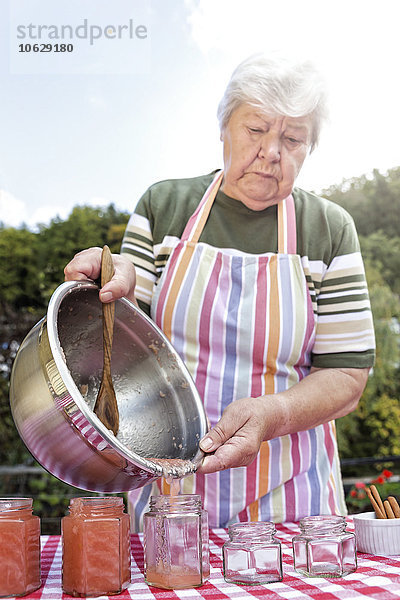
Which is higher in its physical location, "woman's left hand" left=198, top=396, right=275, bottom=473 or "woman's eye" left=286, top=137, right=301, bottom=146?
"woman's eye" left=286, top=137, right=301, bottom=146

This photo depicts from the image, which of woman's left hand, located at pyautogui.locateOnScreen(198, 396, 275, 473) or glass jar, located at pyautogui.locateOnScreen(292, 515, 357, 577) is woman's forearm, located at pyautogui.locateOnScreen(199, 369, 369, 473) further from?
glass jar, located at pyautogui.locateOnScreen(292, 515, 357, 577)

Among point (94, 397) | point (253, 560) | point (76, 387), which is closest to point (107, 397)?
point (94, 397)

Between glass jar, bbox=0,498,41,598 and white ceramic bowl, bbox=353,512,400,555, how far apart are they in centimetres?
54

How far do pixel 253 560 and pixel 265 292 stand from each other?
74 centimetres

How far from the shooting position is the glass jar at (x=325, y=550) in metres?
0.95

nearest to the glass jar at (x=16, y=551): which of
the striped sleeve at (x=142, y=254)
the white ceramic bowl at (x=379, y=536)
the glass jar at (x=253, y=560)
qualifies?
the glass jar at (x=253, y=560)

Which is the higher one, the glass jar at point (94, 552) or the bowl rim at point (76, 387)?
the bowl rim at point (76, 387)

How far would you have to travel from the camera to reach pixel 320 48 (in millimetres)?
3053

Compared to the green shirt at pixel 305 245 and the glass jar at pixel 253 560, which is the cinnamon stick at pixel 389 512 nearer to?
the glass jar at pixel 253 560

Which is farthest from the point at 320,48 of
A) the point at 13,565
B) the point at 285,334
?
the point at 13,565

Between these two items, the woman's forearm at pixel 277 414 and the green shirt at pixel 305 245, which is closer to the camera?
the woman's forearm at pixel 277 414

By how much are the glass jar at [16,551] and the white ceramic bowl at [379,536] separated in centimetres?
54

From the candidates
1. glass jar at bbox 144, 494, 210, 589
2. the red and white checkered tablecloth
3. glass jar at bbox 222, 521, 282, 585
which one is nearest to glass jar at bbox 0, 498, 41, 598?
the red and white checkered tablecloth

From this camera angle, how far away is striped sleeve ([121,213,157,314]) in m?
1.59
